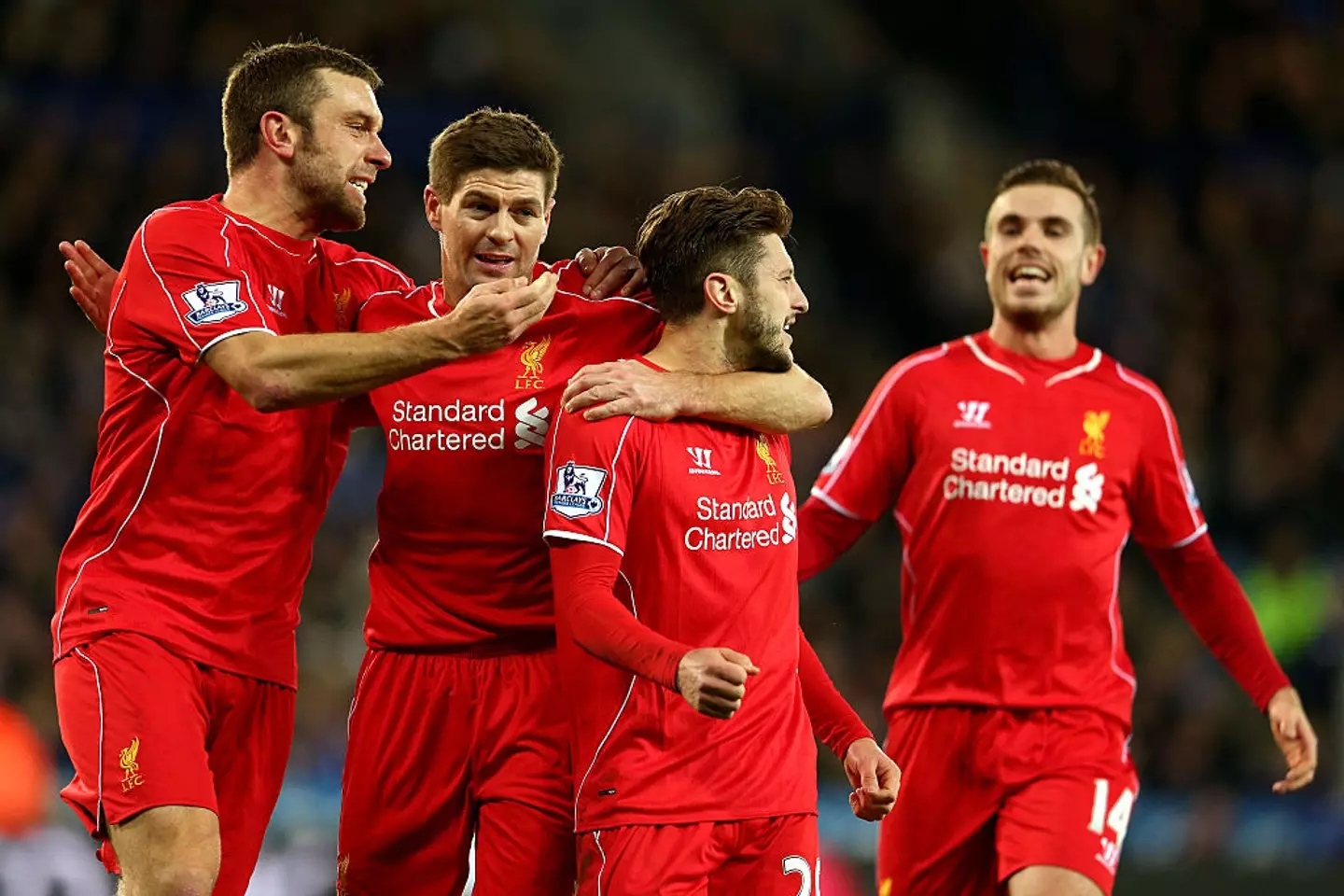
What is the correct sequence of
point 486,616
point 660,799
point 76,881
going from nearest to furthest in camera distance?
point 660,799 < point 486,616 < point 76,881

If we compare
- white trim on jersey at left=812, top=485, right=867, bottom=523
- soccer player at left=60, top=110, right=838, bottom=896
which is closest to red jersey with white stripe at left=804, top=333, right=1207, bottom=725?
white trim on jersey at left=812, top=485, right=867, bottom=523

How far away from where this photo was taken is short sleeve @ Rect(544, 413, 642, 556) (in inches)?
175

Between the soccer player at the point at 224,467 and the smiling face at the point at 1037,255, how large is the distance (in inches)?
85.8

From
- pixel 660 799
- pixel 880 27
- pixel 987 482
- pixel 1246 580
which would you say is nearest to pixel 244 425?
pixel 660 799

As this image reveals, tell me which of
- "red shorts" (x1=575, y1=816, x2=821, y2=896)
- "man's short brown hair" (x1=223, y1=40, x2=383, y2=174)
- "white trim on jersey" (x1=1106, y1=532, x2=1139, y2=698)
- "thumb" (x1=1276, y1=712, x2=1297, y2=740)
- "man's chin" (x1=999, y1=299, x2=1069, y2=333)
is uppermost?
"man's short brown hair" (x1=223, y1=40, x2=383, y2=174)

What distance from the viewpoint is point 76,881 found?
26.6 feet

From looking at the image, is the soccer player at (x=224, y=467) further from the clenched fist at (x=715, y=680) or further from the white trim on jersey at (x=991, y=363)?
the white trim on jersey at (x=991, y=363)

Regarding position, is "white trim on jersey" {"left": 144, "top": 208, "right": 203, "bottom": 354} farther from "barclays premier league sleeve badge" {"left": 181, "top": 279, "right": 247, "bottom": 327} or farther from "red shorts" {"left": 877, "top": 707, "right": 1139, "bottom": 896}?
"red shorts" {"left": 877, "top": 707, "right": 1139, "bottom": 896}

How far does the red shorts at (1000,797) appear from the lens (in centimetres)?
573

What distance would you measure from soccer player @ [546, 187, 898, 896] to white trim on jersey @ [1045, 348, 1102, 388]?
1.67 m

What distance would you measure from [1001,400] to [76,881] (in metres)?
4.60

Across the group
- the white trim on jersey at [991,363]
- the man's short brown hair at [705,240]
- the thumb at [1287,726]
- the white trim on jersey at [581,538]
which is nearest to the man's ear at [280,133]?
the man's short brown hair at [705,240]

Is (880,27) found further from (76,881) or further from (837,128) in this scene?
(76,881)

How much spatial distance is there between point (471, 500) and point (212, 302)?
2.74 ft
